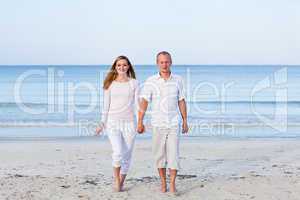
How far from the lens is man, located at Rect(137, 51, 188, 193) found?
6.25 m

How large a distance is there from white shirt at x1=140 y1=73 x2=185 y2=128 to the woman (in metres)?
0.26

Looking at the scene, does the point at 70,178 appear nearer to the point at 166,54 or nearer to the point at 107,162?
the point at 107,162

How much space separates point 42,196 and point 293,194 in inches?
121

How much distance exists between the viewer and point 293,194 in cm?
646

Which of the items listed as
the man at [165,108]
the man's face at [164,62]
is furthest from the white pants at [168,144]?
the man's face at [164,62]

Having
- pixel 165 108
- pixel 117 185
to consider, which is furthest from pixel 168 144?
pixel 117 185

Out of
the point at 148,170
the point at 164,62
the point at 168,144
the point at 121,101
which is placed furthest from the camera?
the point at 148,170

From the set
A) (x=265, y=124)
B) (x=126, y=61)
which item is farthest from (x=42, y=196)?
(x=265, y=124)

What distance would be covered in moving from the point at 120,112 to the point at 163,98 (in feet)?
1.88

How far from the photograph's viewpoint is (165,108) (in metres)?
6.25

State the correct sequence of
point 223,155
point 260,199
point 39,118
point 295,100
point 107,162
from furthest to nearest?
1. point 295,100
2. point 39,118
3. point 223,155
4. point 107,162
5. point 260,199

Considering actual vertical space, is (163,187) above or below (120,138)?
below

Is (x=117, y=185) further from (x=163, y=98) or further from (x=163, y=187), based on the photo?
(x=163, y=98)

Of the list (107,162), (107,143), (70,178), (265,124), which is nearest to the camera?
(70,178)
